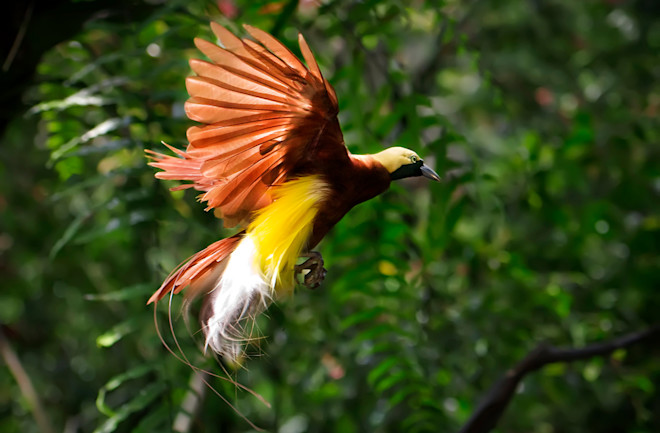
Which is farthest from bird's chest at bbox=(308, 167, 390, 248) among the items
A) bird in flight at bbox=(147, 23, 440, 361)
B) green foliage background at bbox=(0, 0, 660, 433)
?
green foliage background at bbox=(0, 0, 660, 433)

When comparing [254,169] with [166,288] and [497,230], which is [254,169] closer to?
[166,288]

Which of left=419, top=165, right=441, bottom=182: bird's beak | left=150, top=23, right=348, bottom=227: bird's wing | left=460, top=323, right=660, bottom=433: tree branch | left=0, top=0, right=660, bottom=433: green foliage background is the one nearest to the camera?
left=150, top=23, right=348, bottom=227: bird's wing

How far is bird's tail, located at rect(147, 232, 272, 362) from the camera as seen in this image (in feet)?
2.06

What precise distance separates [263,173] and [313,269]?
12 cm

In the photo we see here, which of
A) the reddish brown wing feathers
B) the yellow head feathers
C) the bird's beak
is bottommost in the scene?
the reddish brown wing feathers

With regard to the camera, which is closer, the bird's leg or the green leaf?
the bird's leg

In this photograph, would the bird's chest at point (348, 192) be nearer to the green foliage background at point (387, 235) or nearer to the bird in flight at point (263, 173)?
the bird in flight at point (263, 173)

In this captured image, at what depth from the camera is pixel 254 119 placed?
594 mm

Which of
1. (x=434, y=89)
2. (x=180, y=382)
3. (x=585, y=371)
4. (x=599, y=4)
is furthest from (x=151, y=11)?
(x=599, y=4)

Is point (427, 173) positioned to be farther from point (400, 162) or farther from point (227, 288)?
point (227, 288)

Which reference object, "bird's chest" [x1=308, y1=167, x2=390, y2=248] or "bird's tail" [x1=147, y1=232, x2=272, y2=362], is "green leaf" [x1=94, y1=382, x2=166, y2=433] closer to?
"bird's tail" [x1=147, y1=232, x2=272, y2=362]

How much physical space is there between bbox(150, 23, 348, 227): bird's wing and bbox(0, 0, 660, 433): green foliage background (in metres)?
0.23

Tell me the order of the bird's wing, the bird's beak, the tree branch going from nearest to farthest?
the bird's wing < the bird's beak < the tree branch

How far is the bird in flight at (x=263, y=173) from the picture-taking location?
568mm
